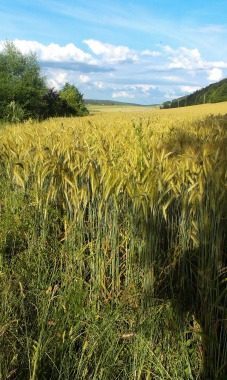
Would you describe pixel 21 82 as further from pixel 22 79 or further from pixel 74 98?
pixel 74 98

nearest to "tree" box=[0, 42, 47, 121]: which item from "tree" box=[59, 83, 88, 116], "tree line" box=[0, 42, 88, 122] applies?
"tree line" box=[0, 42, 88, 122]

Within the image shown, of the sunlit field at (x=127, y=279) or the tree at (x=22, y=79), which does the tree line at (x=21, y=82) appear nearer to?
the tree at (x=22, y=79)

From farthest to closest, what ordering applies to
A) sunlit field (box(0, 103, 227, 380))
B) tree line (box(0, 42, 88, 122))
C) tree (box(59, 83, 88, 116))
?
1. tree (box(59, 83, 88, 116))
2. tree line (box(0, 42, 88, 122))
3. sunlit field (box(0, 103, 227, 380))

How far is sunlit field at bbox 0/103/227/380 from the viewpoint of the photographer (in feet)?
5.80

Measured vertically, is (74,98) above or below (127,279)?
above

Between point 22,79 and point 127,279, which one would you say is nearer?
point 127,279

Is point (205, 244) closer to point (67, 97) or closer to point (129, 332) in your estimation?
point (129, 332)

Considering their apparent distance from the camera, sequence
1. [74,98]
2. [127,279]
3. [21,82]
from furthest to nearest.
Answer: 1. [74,98]
2. [21,82]
3. [127,279]

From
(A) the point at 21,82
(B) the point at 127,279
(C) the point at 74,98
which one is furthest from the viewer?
(C) the point at 74,98

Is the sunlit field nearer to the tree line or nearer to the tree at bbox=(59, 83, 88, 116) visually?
the tree line

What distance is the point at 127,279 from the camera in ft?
6.87

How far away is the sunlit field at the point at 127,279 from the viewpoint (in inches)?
69.6

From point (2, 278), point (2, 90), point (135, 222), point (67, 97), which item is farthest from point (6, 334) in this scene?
point (67, 97)

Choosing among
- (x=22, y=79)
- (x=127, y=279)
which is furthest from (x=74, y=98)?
(x=127, y=279)
